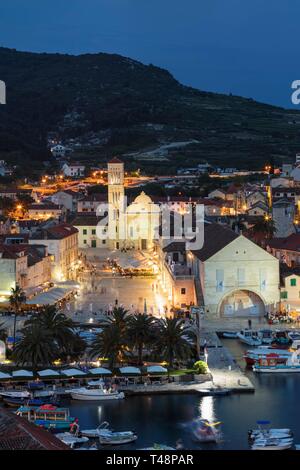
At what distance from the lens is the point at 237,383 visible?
86.0 feet

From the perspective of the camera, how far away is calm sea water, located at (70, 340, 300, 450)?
21719 mm

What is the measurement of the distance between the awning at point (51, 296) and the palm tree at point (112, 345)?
829 cm

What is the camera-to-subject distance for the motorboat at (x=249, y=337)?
31.2 metres

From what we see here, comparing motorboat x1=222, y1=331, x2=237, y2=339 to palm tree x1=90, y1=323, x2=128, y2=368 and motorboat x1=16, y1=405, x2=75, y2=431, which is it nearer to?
palm tree x1=90, y1=323, x2=128, y2=368

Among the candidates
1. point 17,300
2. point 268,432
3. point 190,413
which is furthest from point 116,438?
point 17,300

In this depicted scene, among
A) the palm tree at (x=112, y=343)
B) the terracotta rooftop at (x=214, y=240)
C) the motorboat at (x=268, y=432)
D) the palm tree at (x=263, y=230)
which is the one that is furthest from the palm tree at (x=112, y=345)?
the palm tree at (x=263, y=230)

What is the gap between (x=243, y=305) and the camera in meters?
35.0

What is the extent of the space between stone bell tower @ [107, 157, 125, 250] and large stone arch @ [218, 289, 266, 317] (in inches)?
975

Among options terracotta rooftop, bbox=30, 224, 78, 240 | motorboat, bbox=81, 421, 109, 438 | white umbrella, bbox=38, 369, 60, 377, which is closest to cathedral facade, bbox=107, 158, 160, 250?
terracotta rooftop, bbox=30, 224, 78, 240

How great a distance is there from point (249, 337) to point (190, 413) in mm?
8545

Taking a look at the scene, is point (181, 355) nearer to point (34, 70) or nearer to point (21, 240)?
point (21, 240)

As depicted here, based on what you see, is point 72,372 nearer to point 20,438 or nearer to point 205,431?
point 205,431

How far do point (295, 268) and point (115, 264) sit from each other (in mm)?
Answer: 14980
